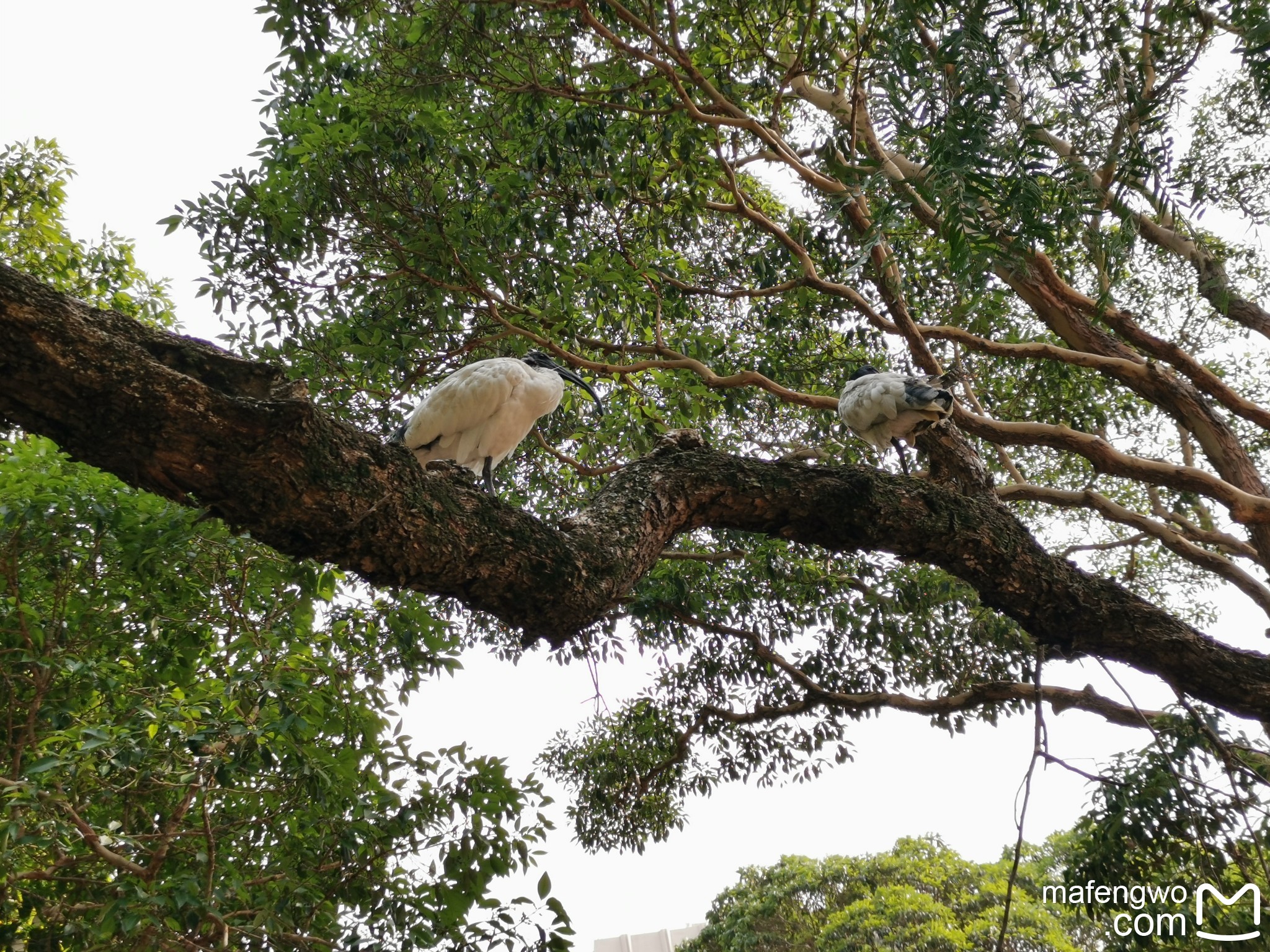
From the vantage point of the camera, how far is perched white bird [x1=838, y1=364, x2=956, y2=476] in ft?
13.7

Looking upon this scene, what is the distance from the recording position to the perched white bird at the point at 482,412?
3.49 metres

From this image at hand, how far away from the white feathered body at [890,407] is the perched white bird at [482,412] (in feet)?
5.38

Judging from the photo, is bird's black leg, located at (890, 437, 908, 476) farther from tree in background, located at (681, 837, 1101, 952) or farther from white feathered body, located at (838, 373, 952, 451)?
tree in background, located at (681, 837, 1101, 952)

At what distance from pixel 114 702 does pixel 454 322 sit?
2216 mm

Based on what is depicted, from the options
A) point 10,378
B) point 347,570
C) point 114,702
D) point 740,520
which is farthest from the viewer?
point 114,702

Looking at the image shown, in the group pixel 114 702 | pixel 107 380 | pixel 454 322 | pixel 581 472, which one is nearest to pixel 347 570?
pixel 107 380

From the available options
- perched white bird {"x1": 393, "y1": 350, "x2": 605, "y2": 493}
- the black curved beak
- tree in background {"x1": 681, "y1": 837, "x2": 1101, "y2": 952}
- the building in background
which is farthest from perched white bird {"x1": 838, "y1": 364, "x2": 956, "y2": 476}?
the building in background

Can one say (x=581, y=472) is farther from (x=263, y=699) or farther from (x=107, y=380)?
(x=107, y=380)

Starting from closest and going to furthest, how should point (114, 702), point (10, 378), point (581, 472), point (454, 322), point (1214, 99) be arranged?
point (10, 378) → point (114, 702) → point (454, 322) → point (581, 472) → point (1214, 99)

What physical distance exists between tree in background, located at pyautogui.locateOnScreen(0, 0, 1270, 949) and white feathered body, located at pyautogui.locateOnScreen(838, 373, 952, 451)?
0.70ft

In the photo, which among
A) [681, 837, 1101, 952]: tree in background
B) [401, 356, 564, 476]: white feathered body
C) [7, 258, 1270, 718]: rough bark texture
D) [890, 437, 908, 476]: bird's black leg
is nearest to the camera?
[7, 258, 1270, 718]: rough bark texture

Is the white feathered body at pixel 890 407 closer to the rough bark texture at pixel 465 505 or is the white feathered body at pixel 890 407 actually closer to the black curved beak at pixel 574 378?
the rough bark texture at pixel 465 505

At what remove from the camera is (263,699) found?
279cm

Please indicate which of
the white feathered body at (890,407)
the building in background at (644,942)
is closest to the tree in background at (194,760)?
the white feathered body at (890,407)
